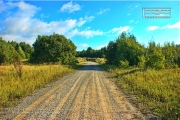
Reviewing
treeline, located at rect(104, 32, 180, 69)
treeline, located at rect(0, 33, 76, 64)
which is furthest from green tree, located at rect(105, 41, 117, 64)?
treeline, located at rect(0, 33, 76, 64)

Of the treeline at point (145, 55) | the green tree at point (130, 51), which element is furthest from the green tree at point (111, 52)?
the green tree at point (130, 51)

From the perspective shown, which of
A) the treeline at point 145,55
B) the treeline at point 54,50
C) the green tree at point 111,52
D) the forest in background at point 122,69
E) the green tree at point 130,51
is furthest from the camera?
the treeline at point 54,50

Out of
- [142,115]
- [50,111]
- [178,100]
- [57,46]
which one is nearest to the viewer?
[142,115]

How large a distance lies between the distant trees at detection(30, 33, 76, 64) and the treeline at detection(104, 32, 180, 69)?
29.7 feet

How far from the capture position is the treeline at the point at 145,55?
2251cm

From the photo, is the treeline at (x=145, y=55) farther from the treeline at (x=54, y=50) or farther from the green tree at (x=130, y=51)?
the treeline at (x=54, y=50)

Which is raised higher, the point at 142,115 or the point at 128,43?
the point at 128,43

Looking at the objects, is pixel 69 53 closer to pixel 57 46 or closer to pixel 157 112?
pixel 57 46

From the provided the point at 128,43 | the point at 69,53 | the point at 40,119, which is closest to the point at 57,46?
the point at 69,53

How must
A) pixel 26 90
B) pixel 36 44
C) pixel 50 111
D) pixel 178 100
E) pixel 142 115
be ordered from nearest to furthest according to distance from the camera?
pixel 142 115
pixel 50 111
pixel 178 100
pixel 26 90
pixel 36 44

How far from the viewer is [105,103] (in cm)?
866

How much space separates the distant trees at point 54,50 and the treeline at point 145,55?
9.04 m

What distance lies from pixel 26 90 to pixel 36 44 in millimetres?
37642

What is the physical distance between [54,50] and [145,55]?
2183 cm
